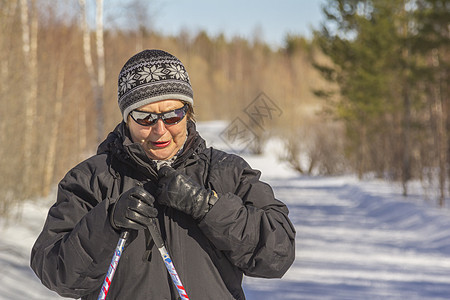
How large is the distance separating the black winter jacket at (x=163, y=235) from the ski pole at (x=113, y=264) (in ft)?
0.06

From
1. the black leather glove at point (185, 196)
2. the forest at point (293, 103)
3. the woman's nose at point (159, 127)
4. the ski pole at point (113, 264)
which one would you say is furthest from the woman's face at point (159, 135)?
the forest at point (293, 103)

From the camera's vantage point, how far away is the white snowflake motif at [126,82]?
2.05 metres

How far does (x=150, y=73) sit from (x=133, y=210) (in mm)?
528

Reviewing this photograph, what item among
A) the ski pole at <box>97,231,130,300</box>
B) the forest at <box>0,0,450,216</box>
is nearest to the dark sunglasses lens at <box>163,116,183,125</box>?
the ski pole at <box>97,231,130,300</box>

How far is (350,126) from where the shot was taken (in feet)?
65.9

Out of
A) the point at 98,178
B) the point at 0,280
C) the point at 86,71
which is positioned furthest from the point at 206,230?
the point at 86,71

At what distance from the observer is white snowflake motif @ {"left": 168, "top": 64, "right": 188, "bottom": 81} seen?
2.08 m

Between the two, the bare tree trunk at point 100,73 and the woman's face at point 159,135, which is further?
the bare tree trunk at point 100,73

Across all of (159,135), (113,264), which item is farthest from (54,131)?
(113,264)

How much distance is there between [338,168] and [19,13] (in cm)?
1393

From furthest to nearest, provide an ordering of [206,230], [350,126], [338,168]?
1. [338,168]
2. [350,126]
3. [206,230]

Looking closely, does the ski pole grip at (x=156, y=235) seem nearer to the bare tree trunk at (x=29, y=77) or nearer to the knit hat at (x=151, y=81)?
the knit hat at (x=151, y=81)

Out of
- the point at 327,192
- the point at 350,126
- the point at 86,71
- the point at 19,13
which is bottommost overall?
the point at 327,192

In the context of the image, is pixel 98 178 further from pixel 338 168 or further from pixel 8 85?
pixel 338 168
